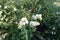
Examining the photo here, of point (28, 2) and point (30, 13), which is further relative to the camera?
point (28, 2)

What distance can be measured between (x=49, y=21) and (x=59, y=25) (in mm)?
135

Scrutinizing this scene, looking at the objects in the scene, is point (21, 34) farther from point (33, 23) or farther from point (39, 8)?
point (39, 8)

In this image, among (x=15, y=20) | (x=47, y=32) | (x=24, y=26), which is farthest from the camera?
(x=47, y=32)

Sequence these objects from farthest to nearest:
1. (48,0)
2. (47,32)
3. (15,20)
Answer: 1. (48,0)
2. (47,32)
3. (15,20)

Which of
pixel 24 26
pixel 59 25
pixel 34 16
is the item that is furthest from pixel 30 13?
pixel 59 25

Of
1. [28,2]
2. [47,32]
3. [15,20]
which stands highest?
[28,2]

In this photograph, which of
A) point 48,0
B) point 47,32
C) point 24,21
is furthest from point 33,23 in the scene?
point 48,0

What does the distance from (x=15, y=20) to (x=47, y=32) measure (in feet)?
1.46

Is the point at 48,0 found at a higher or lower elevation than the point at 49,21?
higher

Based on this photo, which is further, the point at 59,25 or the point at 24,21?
the point at 59,25

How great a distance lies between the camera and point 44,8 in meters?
2.82

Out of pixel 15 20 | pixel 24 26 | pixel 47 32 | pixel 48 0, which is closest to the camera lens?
pixel 24 26

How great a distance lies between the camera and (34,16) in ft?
8.27

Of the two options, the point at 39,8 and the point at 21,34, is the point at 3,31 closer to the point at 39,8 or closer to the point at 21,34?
the point at 21,34
